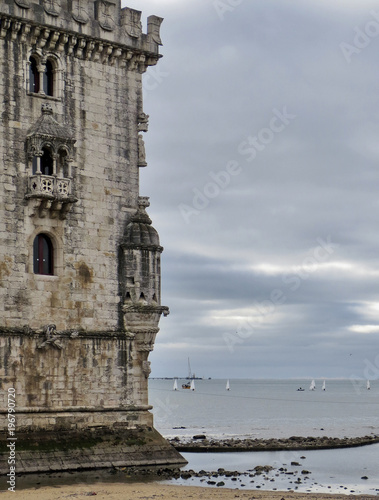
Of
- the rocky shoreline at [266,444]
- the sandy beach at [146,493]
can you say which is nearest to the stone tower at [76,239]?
the sandy beach at [146,493]

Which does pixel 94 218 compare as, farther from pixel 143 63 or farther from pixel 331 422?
pixel 331 422

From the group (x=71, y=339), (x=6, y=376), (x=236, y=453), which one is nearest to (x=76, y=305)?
(x=71, y=339)

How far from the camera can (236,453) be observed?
5562cm

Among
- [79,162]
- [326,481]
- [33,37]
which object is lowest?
[326,481]

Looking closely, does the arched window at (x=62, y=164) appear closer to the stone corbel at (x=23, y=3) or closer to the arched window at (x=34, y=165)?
the arched window at (x=34, y=165)

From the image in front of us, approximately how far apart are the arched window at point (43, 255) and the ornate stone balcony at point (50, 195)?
1.07m

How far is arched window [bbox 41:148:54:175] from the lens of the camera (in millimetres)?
41500

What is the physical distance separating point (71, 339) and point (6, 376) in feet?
11.5

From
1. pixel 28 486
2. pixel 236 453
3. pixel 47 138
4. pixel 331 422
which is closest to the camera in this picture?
pixel 28 486

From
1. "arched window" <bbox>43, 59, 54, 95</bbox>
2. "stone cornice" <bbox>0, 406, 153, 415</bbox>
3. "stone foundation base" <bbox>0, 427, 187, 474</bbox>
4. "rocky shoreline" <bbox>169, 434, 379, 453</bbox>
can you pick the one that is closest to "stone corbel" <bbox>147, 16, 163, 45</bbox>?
"arched window" <bbox>43, 59, 54, 95</bbox>

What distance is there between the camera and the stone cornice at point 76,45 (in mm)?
40750

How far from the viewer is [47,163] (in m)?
41.7

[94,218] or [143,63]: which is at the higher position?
[143,63]

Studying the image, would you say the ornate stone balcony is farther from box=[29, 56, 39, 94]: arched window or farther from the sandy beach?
the sandy beach
